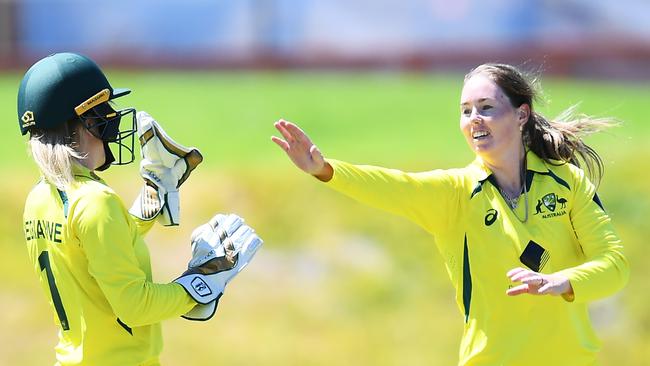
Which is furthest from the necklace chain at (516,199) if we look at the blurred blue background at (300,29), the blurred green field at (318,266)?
the blurred blue background at (300,29)

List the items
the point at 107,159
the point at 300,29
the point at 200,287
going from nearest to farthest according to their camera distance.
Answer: the point at 200,287
the point at 107,159
the point at 300,29

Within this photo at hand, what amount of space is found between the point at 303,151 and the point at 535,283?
1008 mm

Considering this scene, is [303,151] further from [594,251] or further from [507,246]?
[594,251]

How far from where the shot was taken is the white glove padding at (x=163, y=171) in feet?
14.5

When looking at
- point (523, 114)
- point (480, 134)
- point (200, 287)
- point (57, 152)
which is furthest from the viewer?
point (523, 114)

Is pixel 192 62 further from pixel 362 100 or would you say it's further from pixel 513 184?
pixel 513 184

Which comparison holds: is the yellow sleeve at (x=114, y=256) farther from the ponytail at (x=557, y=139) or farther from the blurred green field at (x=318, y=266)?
the blurred green field at (x=318, y=266)

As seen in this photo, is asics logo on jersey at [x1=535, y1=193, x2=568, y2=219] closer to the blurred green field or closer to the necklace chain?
the necklace chain

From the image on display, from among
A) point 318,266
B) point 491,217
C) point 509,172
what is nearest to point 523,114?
point 509,172

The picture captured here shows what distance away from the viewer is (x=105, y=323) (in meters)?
3.99

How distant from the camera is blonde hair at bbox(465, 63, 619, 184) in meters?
4.63

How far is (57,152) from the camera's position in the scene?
13.1 ft

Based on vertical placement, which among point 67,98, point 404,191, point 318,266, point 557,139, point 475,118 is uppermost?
point 67,98

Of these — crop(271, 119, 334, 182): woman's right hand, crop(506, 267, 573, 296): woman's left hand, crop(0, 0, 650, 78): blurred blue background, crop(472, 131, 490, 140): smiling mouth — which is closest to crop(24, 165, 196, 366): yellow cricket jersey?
crop(271, 119, 334, 182): woman's right hand
